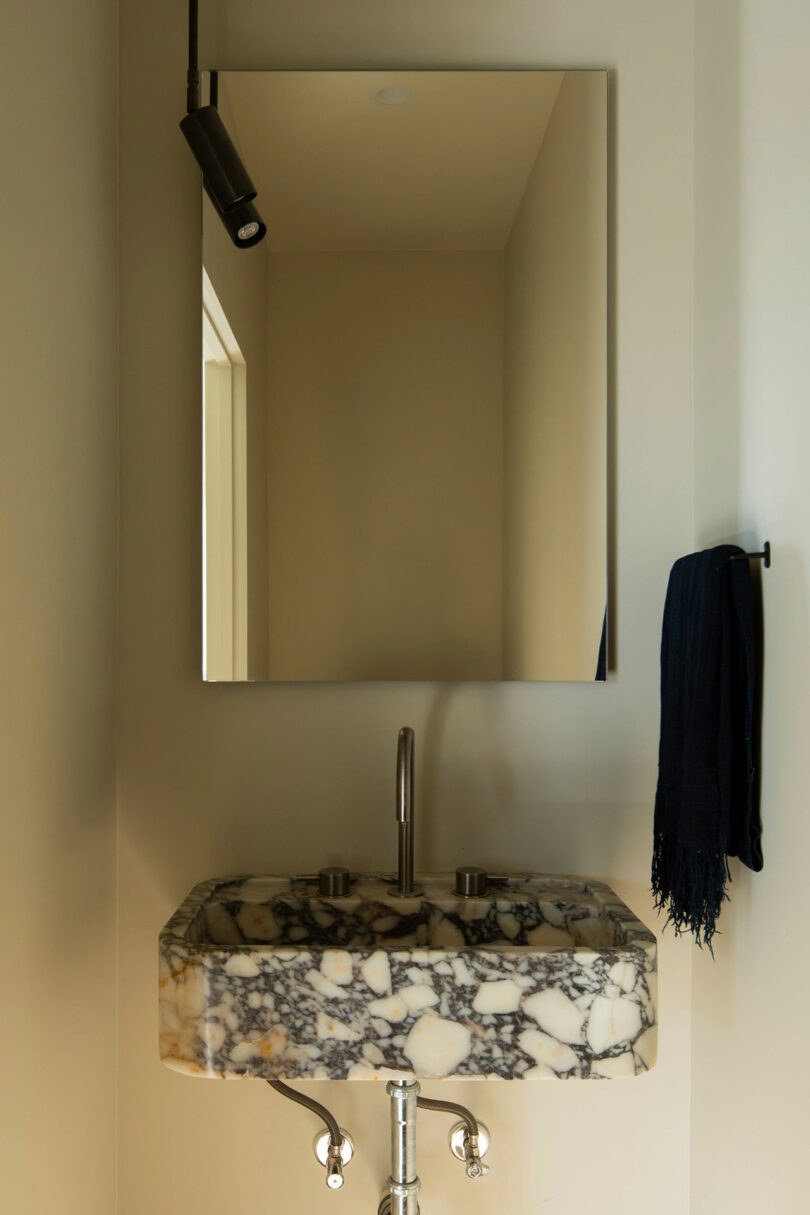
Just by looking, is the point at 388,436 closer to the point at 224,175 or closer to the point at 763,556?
the point at 224,175

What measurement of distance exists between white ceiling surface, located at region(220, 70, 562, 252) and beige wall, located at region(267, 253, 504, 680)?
45 millimetres

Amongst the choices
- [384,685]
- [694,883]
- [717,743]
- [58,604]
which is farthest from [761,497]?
[58,604]

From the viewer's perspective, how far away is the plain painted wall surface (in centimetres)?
150

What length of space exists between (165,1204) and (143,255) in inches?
56.5

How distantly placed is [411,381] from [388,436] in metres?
0.09

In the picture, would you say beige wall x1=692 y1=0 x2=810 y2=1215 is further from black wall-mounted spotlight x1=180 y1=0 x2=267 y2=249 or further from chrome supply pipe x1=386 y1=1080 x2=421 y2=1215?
black wall-mounted spotlight x1=180 y1=0 x2=267 y2=249

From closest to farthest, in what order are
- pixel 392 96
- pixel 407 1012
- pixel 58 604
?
pixel 407 1012
pixel 58 604
pixel 392 96

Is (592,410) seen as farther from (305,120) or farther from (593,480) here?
(305,120)

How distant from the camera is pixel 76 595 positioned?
4.34ft

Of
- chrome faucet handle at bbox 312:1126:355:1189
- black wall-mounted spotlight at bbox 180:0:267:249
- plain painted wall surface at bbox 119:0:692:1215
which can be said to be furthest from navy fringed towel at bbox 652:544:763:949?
black wall-mounted spotlight at bbox 180:0:267:249

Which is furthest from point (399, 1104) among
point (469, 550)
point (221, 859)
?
point (469, 550)

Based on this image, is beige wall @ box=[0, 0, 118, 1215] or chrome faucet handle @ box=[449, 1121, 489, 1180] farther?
chrome faucet handle @ box=[449, 1121, 489, 1180]

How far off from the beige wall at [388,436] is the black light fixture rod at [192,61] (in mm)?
250

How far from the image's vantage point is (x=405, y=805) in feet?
4.49
